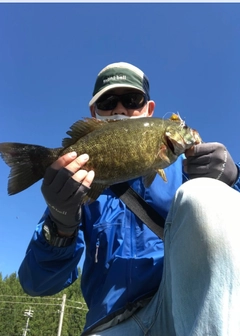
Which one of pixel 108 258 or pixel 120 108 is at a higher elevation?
pixel 120 108

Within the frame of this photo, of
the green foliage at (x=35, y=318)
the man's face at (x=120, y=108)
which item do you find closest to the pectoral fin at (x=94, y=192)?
the man's face at (x=120, y=108)

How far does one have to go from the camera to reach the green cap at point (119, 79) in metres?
3.10

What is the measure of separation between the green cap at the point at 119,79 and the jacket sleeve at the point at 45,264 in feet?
4.53

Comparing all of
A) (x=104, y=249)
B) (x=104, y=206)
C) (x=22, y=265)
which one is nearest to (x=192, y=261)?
(x=104, y=249)

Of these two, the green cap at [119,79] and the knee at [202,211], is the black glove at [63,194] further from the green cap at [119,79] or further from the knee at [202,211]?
the green cap at [119,79]

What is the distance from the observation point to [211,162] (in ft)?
7.38

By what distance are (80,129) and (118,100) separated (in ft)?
2.93

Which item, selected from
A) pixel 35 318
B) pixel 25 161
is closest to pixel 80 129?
pixel 25 161

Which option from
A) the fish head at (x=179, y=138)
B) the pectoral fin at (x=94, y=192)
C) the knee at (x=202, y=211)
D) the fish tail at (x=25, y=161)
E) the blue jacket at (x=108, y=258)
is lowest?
the blue jacket at (x=108, y=258)

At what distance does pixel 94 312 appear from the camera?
229 cm

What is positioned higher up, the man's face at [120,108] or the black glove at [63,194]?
the man's face at [120,108]

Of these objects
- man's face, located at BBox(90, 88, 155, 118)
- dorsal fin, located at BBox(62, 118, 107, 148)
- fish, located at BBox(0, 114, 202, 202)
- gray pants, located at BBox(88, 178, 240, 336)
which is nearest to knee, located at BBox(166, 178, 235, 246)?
gray pants, located at BBox(88, 178, 240, 336)

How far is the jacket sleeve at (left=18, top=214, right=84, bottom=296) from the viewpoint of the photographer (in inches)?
95.7

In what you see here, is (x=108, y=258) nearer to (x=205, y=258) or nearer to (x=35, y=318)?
(x=205, y=258)
